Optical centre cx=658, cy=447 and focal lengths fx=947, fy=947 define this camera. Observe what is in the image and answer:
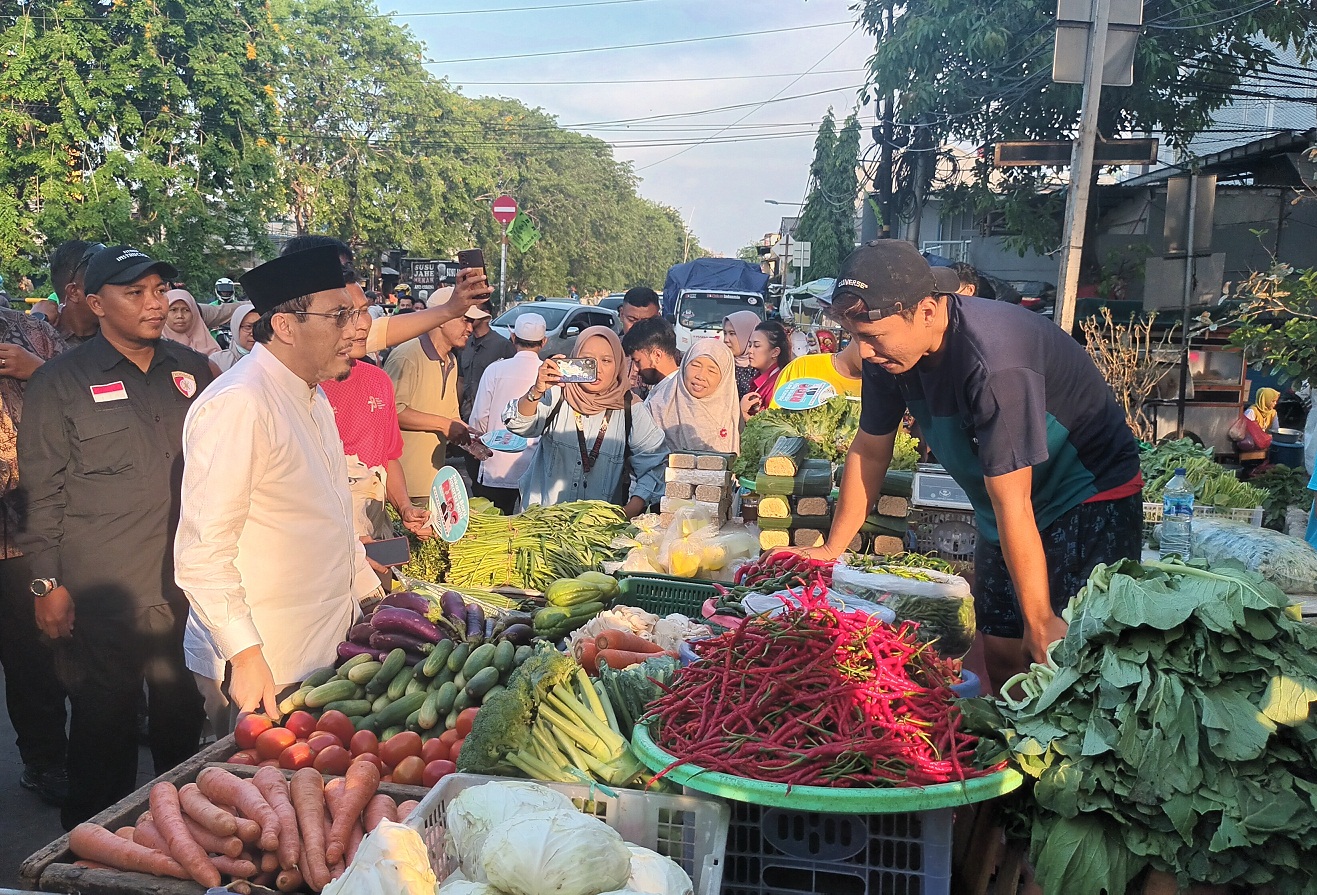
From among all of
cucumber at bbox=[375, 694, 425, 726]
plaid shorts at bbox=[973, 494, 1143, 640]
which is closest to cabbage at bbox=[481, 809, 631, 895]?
cucumber at bbox=[375, 694, 425, 726]

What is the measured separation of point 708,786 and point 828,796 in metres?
0.28

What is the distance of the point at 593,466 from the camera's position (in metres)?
6.38

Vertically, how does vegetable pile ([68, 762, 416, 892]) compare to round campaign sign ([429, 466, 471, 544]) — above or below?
below

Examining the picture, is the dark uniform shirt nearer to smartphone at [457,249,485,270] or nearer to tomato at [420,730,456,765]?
smartphone at [457,249,485,270]

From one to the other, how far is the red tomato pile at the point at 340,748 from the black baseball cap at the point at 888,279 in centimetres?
178

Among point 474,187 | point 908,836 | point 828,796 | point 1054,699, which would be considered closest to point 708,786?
point 828,796

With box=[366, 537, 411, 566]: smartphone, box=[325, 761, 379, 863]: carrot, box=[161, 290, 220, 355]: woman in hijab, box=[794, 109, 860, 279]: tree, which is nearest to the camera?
box=[325, 761, 379, 863]: carrot

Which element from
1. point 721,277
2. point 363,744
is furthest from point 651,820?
point 721,277

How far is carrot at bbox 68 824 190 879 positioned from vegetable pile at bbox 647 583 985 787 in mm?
1213

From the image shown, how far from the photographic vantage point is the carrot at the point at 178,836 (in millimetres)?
2252

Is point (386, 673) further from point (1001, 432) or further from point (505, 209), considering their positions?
point (505, 209)

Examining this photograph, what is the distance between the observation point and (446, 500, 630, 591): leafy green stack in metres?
5.29

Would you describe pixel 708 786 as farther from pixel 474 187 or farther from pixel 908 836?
pixel 474 187

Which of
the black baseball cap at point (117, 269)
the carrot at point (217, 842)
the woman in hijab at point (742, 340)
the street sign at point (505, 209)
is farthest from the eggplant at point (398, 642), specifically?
the street sign at point (505, 209)
